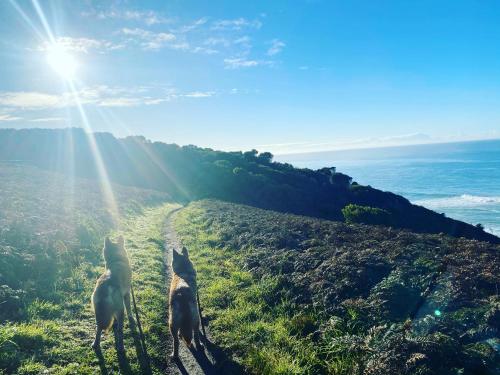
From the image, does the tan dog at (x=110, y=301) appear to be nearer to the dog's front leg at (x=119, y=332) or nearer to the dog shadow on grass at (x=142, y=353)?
the dog's front leg at (x=119, y=332)

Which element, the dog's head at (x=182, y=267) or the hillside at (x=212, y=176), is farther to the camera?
the hillside at (x=212, y=176)

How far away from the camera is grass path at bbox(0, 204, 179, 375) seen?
8.34 m

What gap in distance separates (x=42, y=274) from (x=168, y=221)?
20.2m

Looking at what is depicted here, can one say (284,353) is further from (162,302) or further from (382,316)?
(162,302)

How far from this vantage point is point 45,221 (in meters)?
20.9

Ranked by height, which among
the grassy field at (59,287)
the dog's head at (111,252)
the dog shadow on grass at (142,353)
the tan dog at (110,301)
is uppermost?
the dog's head at (111,252)

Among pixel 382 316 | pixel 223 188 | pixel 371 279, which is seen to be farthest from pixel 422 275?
pixel 223 188

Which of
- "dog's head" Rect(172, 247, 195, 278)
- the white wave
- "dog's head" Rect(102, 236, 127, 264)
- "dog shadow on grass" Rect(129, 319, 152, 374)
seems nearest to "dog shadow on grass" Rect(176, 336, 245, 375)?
"dog shadow on grass" Rect(129, 319, 152, 374)

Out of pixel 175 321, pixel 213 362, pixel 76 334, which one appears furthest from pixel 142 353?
pixel 76 334

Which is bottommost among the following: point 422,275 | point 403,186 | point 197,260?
point 403,186

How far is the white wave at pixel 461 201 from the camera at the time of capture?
101 m

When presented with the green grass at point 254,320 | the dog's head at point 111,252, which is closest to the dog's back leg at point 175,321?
the green grass at point 254,320

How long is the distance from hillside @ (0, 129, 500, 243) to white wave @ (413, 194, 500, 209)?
3723 cm

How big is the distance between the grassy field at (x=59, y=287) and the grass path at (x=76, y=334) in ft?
0.07
